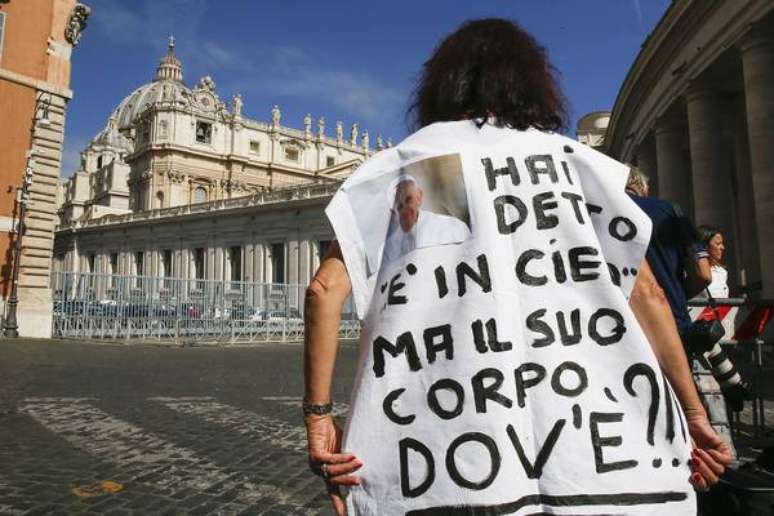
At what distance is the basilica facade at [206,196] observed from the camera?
41625 mm

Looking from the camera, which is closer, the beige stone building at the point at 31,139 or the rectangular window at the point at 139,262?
the beige stone building at the point at 31,139

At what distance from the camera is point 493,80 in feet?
5.14

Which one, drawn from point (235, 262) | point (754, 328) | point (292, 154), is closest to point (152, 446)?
point (754, 328)

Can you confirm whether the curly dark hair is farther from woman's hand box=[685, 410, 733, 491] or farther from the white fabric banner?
woman's hand box=[685, 410, 733, 491]

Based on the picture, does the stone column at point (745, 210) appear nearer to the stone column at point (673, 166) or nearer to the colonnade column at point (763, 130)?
the stone column at point (673, 166)

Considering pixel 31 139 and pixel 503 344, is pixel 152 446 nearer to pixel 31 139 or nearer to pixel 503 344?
pixel 503 344

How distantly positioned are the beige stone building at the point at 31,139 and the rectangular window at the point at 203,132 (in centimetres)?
4357

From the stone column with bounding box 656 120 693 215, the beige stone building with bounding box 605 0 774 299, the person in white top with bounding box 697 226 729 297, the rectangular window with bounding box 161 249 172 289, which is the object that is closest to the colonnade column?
the beige stone building with bounding box 605 0 774 299

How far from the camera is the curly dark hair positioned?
1.56 m

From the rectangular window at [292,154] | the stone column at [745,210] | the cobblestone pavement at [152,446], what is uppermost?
the rectangular window at [292,154]

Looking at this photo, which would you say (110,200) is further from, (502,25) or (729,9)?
(502,25)

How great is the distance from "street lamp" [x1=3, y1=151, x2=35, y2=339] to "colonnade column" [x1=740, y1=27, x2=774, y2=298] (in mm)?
19240

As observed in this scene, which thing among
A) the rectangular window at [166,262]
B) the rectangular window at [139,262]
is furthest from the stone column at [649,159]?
the rectangular window at [139,262]

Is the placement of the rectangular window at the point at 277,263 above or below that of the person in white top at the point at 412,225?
above
